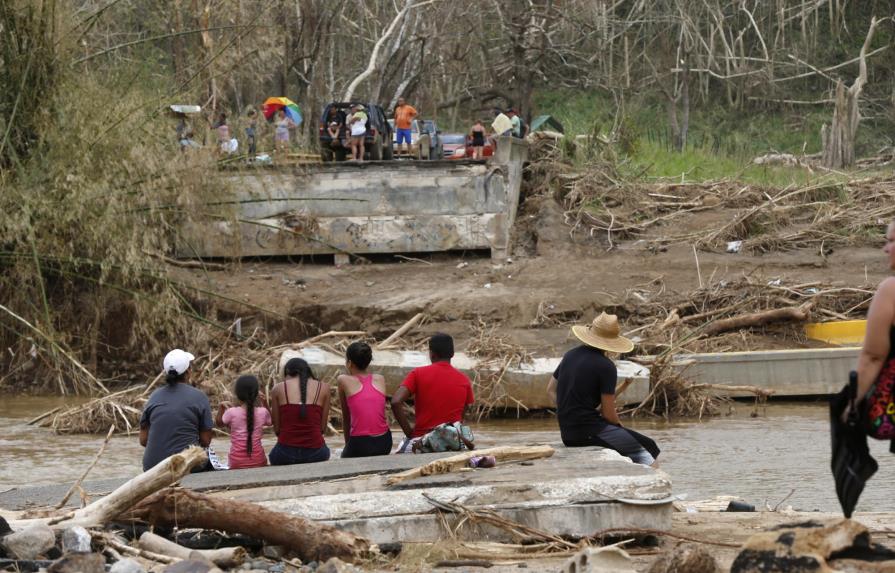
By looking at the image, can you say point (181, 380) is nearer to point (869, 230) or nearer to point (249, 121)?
point (249, 121)

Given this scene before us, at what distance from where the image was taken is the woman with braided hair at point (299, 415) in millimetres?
8312

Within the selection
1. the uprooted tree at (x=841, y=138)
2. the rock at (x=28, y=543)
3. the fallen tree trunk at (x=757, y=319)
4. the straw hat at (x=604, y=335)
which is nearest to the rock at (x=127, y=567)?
the rock at (x=28, y=543)

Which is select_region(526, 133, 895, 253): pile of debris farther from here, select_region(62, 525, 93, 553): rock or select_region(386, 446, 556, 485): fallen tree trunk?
select_region(62, 525, 93, 553): rock

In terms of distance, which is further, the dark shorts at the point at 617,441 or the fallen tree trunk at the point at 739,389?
the fallen tree trunk at the point at 739,389

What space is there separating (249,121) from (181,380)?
1090 cm

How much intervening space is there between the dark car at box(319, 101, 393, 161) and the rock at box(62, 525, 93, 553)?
1779cm

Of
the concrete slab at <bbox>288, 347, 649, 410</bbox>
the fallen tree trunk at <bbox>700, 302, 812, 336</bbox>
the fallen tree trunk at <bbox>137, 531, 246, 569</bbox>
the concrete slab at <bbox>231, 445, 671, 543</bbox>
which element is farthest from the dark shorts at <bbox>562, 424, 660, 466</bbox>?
the fallen tree trunk at <bbox>700, 302, 812, 336</bbox>

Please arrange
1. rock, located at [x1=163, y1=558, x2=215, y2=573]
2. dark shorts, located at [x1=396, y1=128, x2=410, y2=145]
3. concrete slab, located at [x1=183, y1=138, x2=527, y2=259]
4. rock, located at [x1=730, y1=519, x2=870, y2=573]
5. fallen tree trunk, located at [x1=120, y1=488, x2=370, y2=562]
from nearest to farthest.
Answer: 1. rock, located at [x1=730, y1=519, x2=870, y2=573]
2. rock, located at [x1=163, y1=558, x2=215, y2=573]
3. fallen tree trunk, located at [x1=120, y1=488, x2=370, y2=562]
4. concrete slab, located at [x1=183, y1=138, x2=527, y2=259]
5. dark shorts, located at [x1=396, y1=128, x2=410, y2=145]

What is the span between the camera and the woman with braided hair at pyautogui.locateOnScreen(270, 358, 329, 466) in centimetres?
831

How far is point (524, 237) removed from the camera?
78.2 ft

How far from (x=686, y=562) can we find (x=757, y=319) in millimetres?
13726

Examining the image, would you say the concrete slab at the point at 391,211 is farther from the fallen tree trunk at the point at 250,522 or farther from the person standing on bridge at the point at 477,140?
the fallen tree trunk at the point at 250,522

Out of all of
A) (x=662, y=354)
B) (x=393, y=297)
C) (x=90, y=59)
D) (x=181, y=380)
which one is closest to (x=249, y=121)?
(x=90, y=59)

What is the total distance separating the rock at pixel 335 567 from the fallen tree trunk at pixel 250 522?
30cm
